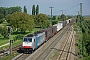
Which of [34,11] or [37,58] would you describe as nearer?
[37,58]

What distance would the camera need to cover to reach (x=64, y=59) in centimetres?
2942

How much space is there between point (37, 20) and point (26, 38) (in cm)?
7370

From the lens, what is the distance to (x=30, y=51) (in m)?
32.6

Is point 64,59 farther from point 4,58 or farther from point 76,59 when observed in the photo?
point 4,58

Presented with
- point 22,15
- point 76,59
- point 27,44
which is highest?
point 22,15

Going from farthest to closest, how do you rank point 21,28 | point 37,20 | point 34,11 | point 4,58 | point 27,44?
point 34,11
point 37,20
point 21,28
point 27,44
point 4,58

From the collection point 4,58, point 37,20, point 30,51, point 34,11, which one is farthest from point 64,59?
point 34,11

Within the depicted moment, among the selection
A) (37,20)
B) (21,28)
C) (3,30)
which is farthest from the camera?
(37,20)

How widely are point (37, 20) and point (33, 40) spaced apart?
241ft

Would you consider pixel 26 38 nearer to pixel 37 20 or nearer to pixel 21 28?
pixel 21 28

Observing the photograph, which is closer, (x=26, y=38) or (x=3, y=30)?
(x=26, y=38)

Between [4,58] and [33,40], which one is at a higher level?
[33,40]

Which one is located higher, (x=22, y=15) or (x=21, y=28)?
(x=22, y=15)

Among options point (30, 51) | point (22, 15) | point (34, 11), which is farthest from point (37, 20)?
point (30, 51)
